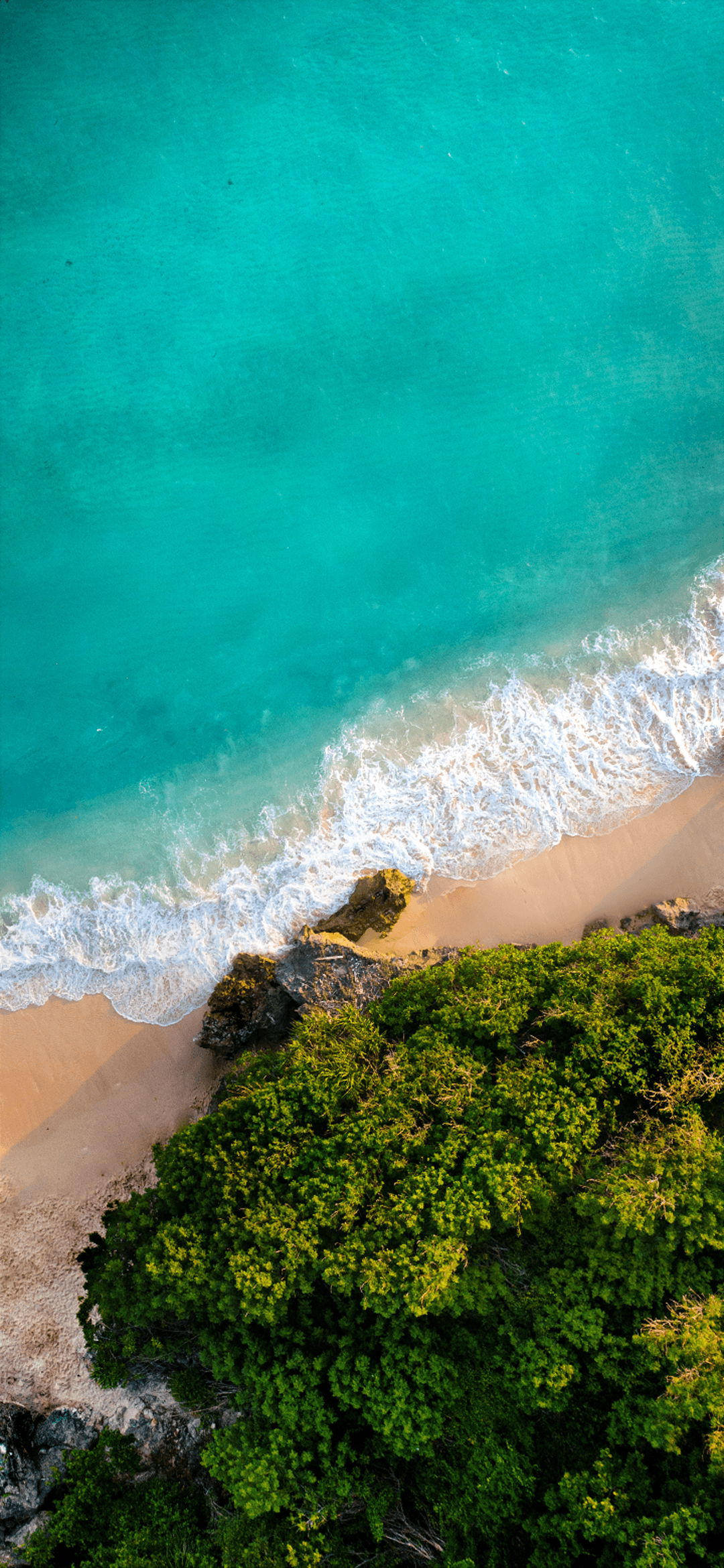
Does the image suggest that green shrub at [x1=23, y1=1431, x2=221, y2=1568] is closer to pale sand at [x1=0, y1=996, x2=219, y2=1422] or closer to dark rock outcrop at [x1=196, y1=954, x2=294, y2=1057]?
pale sand at [x1=0, y1=996, x2=219, y2=1422]

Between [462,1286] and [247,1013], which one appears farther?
[247,1013]

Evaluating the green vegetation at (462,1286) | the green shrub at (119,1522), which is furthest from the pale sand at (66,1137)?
the green vegetation at (462,1286)

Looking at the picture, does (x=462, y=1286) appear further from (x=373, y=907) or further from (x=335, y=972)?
(x=373, y=907)

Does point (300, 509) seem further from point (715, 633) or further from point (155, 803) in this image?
point (715, 633)

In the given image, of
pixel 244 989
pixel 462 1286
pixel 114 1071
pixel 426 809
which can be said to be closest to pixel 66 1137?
pixel 114 1071

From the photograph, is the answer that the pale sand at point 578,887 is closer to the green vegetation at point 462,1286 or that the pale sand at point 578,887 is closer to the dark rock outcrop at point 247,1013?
the dark rock outcrop at point 247,1013

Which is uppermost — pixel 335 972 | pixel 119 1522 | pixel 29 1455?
pixel 335 972

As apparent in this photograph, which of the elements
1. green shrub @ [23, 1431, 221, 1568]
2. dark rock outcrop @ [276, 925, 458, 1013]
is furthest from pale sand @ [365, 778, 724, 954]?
green shrub @ [23, 1431, 221, 1568]
